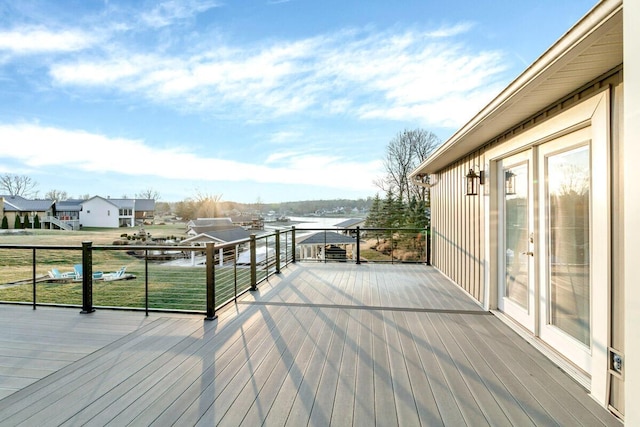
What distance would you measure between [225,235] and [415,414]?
36.9ft

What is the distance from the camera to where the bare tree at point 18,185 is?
2098 centimetres

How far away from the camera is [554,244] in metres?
2.66

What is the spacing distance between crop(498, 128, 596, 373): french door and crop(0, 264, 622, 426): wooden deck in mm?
273

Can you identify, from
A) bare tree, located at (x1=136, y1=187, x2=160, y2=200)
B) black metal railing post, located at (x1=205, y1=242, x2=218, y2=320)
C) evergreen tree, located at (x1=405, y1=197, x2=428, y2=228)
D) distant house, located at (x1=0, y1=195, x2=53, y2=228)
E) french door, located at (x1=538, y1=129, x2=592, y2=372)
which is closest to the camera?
french door, located at (x1=538, y1=129, x2=592, y2=372)

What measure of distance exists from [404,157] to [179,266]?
15.1 metres

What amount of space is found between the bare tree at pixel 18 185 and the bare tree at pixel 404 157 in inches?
956

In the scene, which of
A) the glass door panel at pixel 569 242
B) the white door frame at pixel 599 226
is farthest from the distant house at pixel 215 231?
the white door frame at pixel 599 226

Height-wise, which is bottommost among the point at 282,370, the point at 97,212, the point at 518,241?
the point at 282,370

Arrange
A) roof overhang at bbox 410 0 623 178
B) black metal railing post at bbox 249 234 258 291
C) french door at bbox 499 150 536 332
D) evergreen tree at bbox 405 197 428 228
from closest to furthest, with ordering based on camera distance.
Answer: roof overhang at bbox 410 0 623 178
french door at bbox 499 150 536 332
black metal railing post at bbox 249 234 258 291
evergreen tree at bbox 405 197 428 228

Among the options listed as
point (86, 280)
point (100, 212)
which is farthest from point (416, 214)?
point (100, 212)

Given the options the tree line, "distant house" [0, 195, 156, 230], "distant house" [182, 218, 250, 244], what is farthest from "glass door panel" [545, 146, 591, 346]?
"distant house" [0, 195, 156, 230]

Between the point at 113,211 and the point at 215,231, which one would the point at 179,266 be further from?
the point at 113,211

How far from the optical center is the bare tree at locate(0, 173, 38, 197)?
20984mm

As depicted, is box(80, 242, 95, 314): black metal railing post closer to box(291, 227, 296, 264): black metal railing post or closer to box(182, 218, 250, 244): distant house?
box(291, 227, 296, 264): black metal railing post
